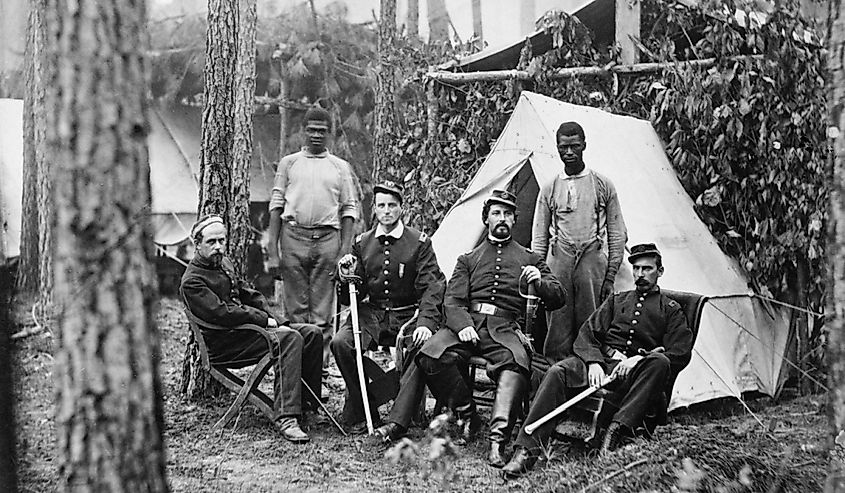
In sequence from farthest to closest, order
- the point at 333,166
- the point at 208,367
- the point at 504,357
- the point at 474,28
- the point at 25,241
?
the point at 474,28
the point at 25,241
the point at 333,166
the point at 208,367
the point at 504,357

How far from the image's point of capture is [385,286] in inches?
223

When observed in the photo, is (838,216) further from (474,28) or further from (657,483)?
(474,28)

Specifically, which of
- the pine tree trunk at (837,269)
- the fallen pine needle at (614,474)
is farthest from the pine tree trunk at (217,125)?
the pine tree trunk at (837,269)

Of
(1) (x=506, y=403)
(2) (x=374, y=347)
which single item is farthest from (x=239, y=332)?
(1) (x=506, y=403)

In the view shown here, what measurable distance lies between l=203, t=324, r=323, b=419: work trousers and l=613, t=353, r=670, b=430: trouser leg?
6.18 ft

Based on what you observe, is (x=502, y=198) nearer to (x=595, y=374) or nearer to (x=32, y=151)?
(x=595, y=374)

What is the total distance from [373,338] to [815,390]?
3.56 m

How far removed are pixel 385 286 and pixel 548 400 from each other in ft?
4.55

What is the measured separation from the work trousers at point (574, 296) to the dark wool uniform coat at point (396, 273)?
2.59ft

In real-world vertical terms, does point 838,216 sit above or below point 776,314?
above

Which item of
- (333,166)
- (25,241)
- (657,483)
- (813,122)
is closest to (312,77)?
(25,241)

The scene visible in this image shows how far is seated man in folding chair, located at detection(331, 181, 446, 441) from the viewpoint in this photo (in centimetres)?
549

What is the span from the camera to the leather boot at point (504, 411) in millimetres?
4754

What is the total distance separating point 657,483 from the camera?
3.84m
